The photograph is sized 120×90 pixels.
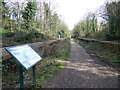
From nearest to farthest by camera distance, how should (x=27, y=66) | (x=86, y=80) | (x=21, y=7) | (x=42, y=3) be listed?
(x=27, y=66), (x=86, y=80), (x=42, y=3), (x=21, y=7)

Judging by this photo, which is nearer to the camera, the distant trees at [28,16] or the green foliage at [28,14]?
the distant trees at [28,16]

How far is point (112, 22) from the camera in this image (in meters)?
13.5

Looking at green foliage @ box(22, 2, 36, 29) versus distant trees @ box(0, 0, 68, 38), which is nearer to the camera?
distant trees @ box(0, 0, 68, 38)

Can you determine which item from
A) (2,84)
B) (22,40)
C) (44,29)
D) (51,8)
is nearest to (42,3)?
(51,8)

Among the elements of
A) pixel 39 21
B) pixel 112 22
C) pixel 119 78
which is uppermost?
pixel 39 21

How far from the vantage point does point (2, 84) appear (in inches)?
156

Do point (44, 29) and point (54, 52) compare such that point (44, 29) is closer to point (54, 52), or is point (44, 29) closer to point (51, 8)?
point (51, 8)

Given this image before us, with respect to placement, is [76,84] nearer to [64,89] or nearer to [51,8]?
[64,89]

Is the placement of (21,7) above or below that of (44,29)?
above

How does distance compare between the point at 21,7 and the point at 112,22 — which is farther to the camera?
the point at 21,7

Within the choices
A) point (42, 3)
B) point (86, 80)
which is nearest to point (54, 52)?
point (86, 80)

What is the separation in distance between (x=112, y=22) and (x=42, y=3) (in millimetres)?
12582

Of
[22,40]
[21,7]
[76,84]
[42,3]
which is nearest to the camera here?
[76,84]

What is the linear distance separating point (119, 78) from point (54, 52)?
608 centimetres
